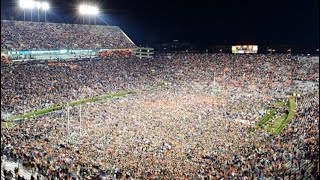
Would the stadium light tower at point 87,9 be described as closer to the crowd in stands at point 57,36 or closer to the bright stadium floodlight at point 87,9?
the bright stadium floodlight at point 87,9

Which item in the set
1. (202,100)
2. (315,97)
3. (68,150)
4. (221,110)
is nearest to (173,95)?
(202,100)

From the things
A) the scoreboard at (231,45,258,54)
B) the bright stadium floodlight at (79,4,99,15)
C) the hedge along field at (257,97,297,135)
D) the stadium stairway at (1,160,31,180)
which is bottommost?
the stadium stairway at (1,160,31,180)

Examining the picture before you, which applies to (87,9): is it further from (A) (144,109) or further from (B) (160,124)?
(B) (160,124)

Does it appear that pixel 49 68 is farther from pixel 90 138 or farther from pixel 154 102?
pixel 90 138

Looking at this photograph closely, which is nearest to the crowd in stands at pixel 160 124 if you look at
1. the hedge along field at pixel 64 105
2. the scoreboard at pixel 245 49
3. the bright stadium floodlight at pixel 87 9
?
the hedge along field at pixel 64 105

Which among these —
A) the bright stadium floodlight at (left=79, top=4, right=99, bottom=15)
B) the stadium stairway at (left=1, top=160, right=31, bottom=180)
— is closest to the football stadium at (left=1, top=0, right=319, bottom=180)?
the stadium stairway at (left=1, top=160, right=31, bottom=180)

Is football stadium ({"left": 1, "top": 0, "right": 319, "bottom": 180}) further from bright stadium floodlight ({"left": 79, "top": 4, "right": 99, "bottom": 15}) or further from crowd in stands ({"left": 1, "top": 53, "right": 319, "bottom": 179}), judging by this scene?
bright stadium floodlight ({"left": 79, "top": 4, "right": 99, "bottom": 15})
